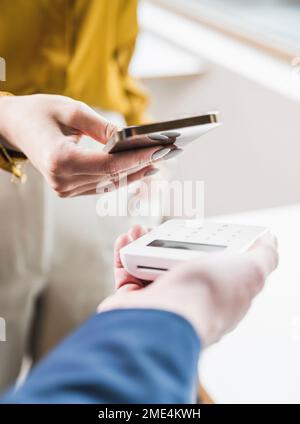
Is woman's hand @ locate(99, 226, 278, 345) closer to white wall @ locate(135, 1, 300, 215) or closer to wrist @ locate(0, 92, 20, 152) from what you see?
wrist @ locate(0, 92, 20, 152)

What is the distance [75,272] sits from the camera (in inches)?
37.3

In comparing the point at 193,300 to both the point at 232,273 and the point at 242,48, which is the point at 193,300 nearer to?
the point at 232,273

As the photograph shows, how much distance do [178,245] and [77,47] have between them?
0.52 meters

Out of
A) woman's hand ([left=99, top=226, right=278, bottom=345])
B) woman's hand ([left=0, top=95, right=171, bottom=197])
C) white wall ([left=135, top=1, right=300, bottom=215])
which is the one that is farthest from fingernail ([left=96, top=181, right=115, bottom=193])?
white wall ([left=135, top=1, right=300, bottom=215])

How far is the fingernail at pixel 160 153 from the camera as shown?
39cm

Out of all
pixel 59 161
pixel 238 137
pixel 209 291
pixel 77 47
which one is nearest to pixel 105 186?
A: pixel 59 161

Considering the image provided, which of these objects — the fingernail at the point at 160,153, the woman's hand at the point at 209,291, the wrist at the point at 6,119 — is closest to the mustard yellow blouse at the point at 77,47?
the wrist at the point at 6,119

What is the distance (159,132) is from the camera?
13.4 inches

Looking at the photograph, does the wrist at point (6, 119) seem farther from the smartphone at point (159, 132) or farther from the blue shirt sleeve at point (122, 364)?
the blue shirt sleeve at point (122, 364)

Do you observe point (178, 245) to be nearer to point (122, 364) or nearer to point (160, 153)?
point (160, 153)

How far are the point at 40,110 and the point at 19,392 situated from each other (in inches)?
9.8

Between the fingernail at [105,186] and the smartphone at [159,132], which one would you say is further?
the fingernail at [105,186]

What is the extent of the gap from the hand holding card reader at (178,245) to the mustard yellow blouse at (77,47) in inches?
13.6
